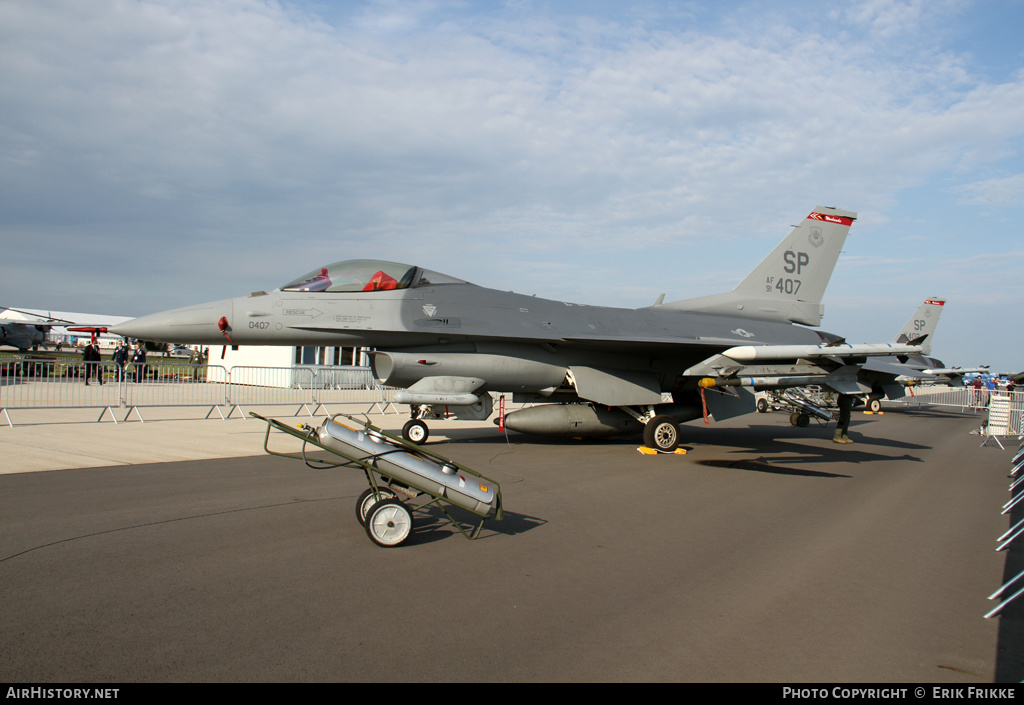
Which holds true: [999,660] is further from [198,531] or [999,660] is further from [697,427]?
[697,427]

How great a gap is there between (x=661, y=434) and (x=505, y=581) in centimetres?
730

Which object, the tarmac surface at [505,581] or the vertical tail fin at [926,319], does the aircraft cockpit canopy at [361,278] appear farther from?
the vertical tail fin at [926,319]

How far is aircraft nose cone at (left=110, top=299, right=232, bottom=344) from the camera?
882 cm

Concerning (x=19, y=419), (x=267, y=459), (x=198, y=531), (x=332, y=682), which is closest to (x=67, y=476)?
(x=267, y=459)

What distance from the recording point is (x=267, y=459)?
8.69 meters

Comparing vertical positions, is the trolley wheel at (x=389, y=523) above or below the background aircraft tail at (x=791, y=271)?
below

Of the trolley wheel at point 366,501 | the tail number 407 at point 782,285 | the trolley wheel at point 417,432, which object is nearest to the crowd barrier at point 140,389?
the trolley wheel at point 417,432

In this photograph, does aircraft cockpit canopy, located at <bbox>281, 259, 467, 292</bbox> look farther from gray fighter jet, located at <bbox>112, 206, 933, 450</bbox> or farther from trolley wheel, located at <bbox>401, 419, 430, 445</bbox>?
trolley wheel, located at <bbox>401, 419, 430, 445</bbox>

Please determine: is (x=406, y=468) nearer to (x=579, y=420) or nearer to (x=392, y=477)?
(x=392, y=477)

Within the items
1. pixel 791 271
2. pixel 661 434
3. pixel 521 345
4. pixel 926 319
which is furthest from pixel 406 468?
pixel 926 319

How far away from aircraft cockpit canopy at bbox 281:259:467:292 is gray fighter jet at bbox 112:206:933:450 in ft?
0.06

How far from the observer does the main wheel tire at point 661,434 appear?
10773mm

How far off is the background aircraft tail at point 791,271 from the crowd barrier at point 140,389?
30.4ft
